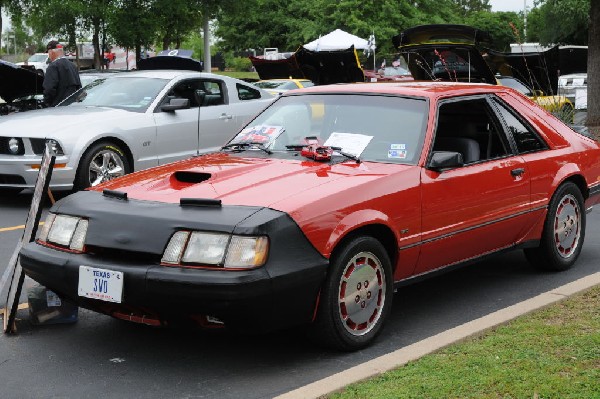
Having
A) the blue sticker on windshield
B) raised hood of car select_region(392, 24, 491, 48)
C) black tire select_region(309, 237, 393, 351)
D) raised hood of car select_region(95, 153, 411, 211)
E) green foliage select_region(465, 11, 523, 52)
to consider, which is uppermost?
green foliage select_region(465, 11, 523, 52)

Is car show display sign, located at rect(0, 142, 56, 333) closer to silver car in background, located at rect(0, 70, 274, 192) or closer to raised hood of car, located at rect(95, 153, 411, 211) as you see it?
raised hood of car, located at rect(95, 153, 411, 211)

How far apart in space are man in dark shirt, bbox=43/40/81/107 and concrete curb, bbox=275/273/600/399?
322 inches

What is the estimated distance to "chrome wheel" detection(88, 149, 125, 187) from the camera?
10180 mm

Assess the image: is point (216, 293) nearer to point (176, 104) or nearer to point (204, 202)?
point (204, 202)

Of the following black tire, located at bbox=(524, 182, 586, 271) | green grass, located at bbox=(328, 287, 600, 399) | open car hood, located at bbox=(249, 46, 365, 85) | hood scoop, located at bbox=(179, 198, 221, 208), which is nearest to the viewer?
green grass, located at bbox=(328, 287, 600, 399)

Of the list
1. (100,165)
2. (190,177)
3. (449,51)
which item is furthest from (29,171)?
(449,51)

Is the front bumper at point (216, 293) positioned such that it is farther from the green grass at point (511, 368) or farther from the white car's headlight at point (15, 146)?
the white car's headlight at point (15, 146)

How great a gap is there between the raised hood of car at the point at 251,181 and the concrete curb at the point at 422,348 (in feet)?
2.85

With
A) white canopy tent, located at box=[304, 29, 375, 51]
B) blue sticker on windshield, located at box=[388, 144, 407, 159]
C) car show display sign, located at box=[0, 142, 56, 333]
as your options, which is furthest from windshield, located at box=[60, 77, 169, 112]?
white canopy tent, located at box=[304, 29, 375, 51]

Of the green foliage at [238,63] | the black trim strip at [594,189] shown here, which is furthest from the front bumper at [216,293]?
the green foliage at [238,63]

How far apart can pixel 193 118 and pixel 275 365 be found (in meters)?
6.75

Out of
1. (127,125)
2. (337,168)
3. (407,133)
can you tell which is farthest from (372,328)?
(127,125)

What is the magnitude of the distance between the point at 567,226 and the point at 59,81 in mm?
7666

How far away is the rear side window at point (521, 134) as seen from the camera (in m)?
6.42
